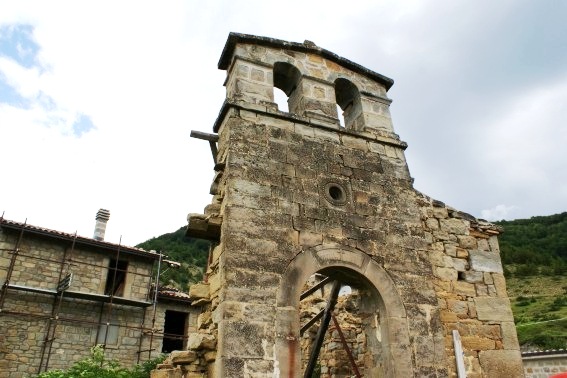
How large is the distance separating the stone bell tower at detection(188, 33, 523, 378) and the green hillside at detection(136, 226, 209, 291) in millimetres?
23882

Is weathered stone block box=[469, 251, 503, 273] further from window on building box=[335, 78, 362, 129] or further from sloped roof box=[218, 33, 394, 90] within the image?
sloped roof box=[218, 33, 394, 90]

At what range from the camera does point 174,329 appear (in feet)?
55.1

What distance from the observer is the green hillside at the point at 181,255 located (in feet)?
102

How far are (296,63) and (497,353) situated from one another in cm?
433

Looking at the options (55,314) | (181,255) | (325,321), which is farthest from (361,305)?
(181,255)

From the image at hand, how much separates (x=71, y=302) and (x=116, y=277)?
169cm

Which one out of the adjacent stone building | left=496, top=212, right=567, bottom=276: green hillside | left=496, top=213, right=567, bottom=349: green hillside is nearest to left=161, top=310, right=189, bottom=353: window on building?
the adjacent stone building

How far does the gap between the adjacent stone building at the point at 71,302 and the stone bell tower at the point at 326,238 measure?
10343mm

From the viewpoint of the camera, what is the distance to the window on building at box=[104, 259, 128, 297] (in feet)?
48.7

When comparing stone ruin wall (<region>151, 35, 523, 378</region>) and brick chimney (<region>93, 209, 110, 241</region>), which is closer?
stone ruin wall (<region>151, 35, 523, 378</region>)

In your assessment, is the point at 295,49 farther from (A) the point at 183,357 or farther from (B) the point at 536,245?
(B) the point at 536,245

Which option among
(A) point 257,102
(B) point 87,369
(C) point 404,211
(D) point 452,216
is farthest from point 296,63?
(B) point 87,369

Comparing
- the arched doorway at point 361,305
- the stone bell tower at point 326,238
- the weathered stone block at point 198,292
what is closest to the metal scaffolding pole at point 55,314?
the weathered stone block at point 198,292

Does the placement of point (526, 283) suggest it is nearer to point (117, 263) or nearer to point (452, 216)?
point (117, 263)
